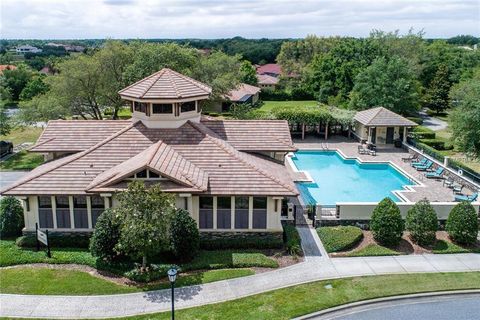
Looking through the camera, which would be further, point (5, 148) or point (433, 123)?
point (433, 123)

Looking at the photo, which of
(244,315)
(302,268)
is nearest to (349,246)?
(302,268)

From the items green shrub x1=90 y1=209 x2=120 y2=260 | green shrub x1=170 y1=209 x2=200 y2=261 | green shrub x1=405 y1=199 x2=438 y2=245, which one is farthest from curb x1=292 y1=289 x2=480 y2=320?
green shrub x1=90 y1=209 x2=120 y2=260

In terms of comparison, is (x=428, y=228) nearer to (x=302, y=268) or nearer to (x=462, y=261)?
(x=462, y=261)

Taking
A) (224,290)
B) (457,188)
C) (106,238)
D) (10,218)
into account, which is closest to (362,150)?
(457,188)

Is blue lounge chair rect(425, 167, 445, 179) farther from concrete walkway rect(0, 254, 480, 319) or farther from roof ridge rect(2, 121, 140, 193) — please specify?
roof ridge rect(2, 121, 140, 193)

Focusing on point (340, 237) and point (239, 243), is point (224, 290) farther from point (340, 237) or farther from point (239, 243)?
point (340, 237)
